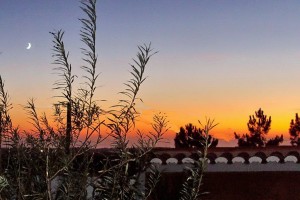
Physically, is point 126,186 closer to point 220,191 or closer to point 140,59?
point 140,59

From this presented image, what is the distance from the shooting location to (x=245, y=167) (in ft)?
35.1

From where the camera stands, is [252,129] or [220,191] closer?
[220,191]

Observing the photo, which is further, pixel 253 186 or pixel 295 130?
pixel 295 130

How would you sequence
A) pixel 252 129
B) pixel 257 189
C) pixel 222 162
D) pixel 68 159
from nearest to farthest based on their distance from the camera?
pixel 68 159 < pixel 257 189 < pixel 222 162 < pixel 252 129

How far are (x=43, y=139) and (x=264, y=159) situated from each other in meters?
6.56

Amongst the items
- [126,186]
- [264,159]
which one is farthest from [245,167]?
[126,186]

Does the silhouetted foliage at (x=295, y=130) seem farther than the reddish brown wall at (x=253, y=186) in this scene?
Yes

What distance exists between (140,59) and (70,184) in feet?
3.07

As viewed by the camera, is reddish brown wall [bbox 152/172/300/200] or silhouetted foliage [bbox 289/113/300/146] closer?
reddish brown wall [bbox 152/172/300/200]

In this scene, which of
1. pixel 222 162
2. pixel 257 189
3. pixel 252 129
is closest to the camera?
pixel 257 189

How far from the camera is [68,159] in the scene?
13.8 feet

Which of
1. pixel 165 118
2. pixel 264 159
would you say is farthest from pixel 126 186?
pixel 264 159

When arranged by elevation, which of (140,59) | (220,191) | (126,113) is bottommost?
(220,191)

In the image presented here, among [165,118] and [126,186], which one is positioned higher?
[165,118]
